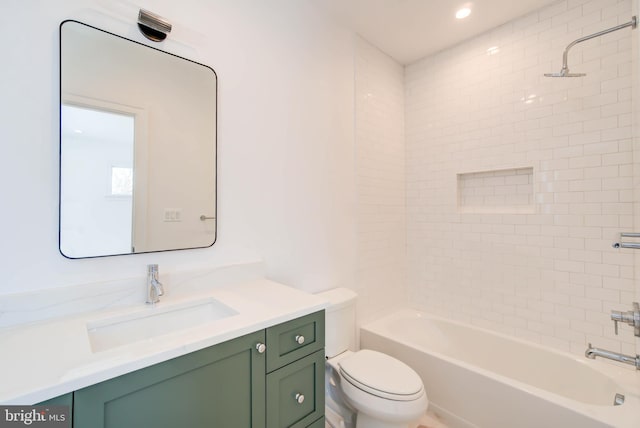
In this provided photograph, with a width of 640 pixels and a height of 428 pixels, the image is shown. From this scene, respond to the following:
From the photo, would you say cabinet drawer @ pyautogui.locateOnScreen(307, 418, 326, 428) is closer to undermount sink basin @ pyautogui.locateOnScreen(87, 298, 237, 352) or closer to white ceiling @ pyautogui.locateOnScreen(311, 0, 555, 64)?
undermount sink basin @ pyautogui.locateOnScreen(87, 298, 237, 352)

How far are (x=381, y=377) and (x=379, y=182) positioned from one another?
151 centimetres

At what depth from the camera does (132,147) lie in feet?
4.19

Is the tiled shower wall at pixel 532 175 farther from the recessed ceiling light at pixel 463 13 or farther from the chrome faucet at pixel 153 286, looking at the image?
the chrome faucet at pixel 153 286

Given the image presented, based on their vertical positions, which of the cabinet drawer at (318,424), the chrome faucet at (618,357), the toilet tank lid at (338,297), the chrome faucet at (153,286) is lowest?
the cabinet drawer at (318,424)

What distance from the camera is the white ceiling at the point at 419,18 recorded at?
2.00m

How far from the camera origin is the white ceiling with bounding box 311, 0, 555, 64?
2002mm

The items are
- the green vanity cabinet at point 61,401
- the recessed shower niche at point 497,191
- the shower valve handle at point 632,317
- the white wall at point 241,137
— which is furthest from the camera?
the recessed shower niche at point 497,191

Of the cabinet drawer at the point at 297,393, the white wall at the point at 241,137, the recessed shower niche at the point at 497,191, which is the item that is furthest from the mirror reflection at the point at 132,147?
the recessed shower niche at the point at 497,191

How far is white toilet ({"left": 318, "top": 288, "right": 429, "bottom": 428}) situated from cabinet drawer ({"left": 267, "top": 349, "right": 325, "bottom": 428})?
34cm

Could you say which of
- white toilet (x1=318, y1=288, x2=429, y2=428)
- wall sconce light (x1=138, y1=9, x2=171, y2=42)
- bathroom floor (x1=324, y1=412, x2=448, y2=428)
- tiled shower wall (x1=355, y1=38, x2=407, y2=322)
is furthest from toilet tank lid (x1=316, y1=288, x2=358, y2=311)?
wall sconce light (x1=138, y1=9, x2=171, y2=42)

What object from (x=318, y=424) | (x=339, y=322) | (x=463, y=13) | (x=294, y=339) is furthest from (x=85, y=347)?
(x=463, y=13)

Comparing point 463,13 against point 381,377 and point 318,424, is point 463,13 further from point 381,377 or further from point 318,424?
point 318,424

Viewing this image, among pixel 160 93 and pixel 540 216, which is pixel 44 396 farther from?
pixel 540 216

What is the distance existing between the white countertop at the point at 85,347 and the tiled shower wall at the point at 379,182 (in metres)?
1.26
